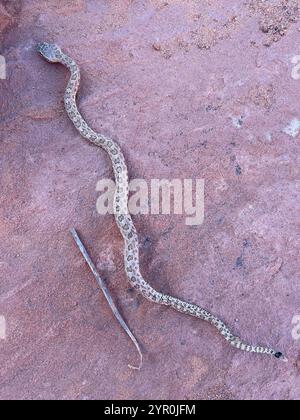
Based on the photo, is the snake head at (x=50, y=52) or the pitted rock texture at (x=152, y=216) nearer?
the pitted rock texture at (x=152, y=216)

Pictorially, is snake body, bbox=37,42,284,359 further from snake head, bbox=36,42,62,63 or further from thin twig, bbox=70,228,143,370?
thin twig, bbox=70,228,143,370

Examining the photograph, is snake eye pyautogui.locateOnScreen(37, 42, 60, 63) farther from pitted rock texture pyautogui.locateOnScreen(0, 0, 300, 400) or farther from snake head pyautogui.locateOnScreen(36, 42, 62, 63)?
pitted rock texture pyautogui.locateOnScreen(0, 0, 300, 400)

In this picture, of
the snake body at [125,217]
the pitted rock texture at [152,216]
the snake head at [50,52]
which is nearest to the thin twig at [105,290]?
the pitted rock texture at [152,216]

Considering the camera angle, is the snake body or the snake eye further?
the snake eye

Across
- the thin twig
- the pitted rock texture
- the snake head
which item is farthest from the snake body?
the thin twig

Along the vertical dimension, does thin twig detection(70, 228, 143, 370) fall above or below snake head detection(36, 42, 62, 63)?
below

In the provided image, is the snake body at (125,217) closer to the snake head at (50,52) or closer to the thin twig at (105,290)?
the snake head at (50,52)
